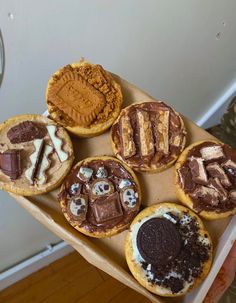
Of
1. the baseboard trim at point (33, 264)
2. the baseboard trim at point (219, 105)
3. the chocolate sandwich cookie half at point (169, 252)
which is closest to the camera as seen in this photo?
the chocolate sandwich cookie half at point (169, 252)

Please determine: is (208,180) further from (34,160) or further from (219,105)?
(219,105)

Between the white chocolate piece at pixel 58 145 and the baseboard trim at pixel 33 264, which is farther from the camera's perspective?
the baseboard trim at pixel 33 264

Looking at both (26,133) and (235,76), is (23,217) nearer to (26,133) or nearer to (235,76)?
(26,133)

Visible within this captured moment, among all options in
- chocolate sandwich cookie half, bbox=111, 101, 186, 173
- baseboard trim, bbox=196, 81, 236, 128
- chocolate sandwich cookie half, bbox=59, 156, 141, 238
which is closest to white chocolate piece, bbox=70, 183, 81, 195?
chocolate sandwich cookie half, bbox=59, 156, 141, 238

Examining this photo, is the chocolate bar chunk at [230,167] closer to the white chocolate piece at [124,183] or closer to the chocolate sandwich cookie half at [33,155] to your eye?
the white chocolate piece at [124,183]

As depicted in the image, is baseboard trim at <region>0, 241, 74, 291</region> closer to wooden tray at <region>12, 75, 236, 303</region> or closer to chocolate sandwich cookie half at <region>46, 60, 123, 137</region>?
wooden tray at <region>12, 75, 236, 303</region>

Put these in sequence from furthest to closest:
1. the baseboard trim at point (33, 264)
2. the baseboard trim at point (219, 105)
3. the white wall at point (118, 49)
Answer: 1. the baseboard trim at point (219, 105)
2. the baseboard trim at point (33, 264)
3. the white wall at point (118, 49)

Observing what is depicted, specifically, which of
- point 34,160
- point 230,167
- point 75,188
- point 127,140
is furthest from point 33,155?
point 230,167

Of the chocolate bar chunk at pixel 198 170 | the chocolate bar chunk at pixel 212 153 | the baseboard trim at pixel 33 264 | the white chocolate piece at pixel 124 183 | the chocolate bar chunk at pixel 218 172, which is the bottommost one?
the baseboard trim at pixel 33 264

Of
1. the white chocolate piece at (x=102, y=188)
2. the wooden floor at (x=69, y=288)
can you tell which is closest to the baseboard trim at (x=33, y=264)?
the wooden floor at (x=69, y=288)
